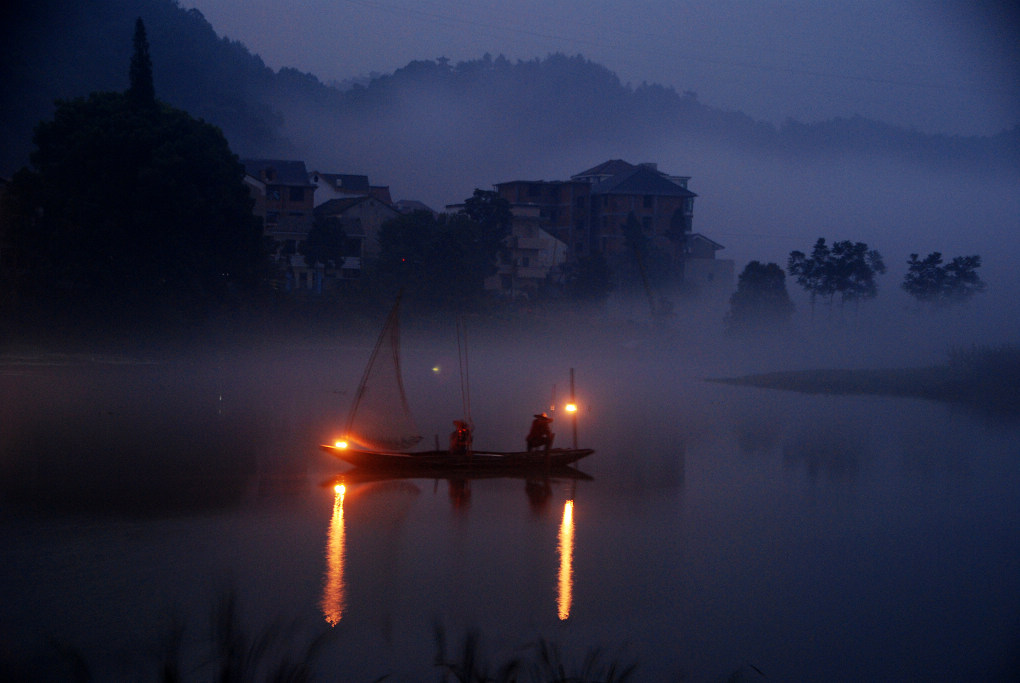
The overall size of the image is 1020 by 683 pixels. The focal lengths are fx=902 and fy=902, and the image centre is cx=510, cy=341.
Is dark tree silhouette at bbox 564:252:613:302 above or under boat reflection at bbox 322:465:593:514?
above

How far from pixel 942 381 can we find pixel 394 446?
132ft

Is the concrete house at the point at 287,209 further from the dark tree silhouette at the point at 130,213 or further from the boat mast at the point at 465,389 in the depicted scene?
the boat mast at the point at 465,389

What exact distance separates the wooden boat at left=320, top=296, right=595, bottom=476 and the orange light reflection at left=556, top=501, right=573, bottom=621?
8.23 feet

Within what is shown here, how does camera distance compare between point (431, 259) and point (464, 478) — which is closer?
point (464, 478)

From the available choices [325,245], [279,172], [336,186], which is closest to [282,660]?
[325,245]

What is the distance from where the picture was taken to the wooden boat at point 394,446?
27906 millimetres

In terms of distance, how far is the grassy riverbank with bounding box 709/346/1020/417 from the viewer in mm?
53000

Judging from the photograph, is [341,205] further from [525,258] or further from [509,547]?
[509,547]

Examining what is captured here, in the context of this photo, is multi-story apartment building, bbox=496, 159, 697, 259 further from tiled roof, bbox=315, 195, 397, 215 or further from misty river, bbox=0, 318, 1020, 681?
misty river, bbox=0, 318, 1020, 681

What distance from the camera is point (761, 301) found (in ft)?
265

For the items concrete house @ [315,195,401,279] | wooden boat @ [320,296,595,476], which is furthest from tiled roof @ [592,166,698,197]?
wooden boat @ [320,296,595,476]

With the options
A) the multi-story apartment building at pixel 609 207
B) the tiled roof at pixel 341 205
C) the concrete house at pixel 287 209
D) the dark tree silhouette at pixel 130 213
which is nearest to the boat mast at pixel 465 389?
the dark tree silhouette at pixel 130 213

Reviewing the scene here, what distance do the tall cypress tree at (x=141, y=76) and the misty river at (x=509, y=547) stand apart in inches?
881

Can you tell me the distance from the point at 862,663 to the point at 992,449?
1097 inches
